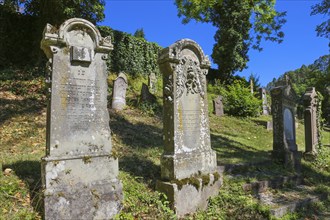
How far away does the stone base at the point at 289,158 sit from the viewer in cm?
872

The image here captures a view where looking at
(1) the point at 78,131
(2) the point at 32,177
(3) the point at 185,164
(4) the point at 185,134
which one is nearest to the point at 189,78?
(4) the point at 185,134

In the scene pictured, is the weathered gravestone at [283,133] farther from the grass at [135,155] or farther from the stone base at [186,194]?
the stone base at [186,194]

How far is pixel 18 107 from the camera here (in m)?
10.7

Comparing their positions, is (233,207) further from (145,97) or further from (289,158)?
(145,97)

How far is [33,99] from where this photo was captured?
38.7ft

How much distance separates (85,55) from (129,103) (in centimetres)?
879

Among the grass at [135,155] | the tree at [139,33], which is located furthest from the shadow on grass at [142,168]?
the tree at [139,33]

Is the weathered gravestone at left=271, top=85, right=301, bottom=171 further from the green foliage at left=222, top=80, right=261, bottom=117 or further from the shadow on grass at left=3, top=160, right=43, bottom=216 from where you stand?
the green foliage at left=222, top=80, right=261, bottom=117

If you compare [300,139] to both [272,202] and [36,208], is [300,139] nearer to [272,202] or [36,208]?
[272,202]

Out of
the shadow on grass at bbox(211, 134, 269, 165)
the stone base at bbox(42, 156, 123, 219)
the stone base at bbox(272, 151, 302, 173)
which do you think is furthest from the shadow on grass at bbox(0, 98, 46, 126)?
the stone base at bbox(272, 151, 302, 173)

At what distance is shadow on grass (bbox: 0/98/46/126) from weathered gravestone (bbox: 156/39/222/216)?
630cm

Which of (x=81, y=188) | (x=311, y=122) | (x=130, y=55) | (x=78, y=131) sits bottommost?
(x=81, y=188)

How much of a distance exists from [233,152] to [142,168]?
3.97 m

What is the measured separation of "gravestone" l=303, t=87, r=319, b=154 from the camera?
1070cm
